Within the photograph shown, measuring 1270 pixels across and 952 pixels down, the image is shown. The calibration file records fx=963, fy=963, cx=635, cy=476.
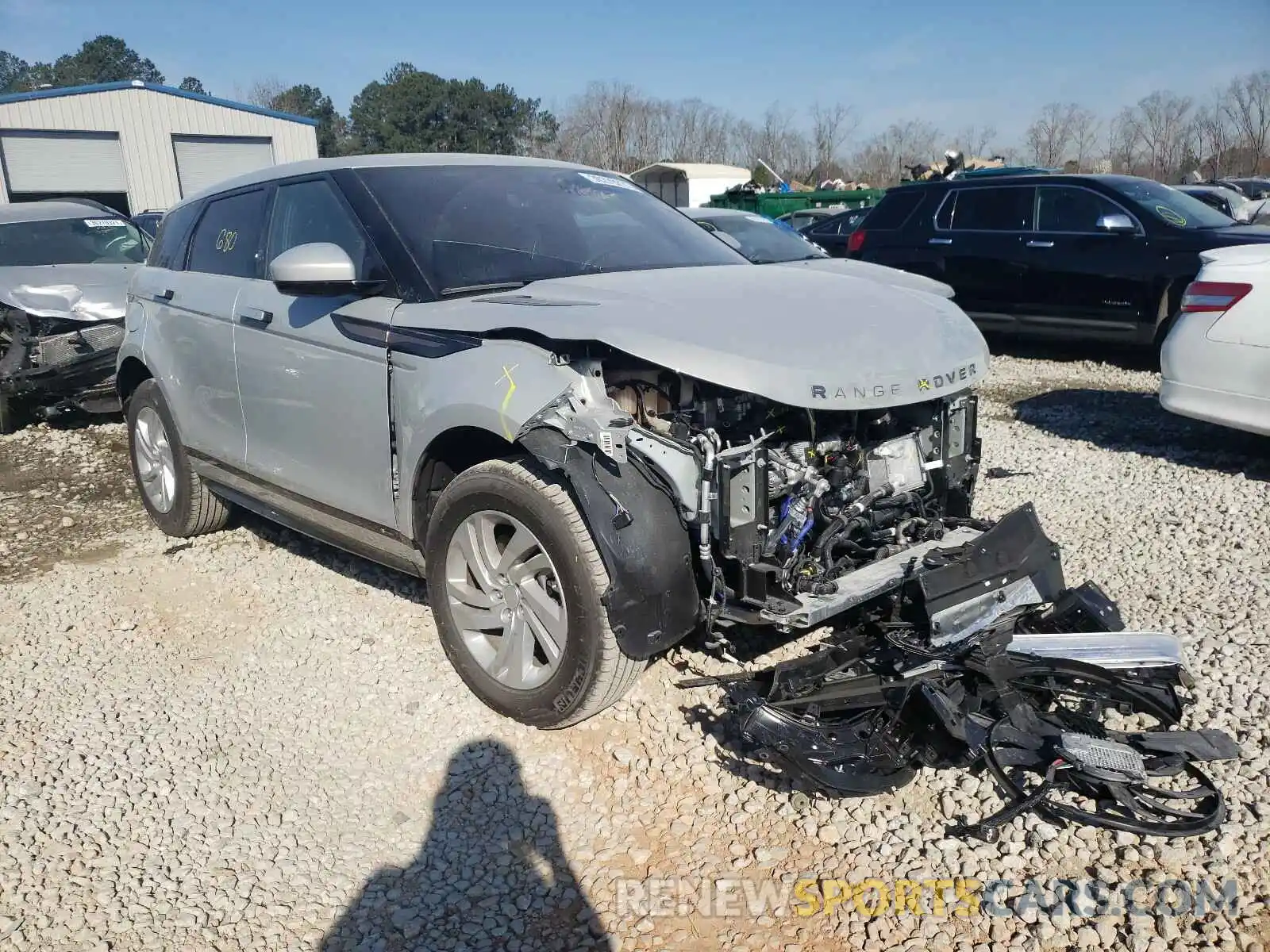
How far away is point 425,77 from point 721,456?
49.2 m

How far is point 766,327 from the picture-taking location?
3.05m

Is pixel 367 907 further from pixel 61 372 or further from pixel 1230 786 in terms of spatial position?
pixel 61 372

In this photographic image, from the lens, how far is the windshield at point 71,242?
880 centimetres

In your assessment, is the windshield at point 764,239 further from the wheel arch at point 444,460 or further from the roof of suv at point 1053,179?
the wheel arch at point 444,460

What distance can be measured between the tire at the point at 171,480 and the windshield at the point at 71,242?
4343 millimetres

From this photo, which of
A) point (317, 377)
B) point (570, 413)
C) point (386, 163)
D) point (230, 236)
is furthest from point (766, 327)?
point (230, 236)

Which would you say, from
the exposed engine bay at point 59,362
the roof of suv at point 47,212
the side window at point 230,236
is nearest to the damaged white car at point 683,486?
the side window at point 230,236

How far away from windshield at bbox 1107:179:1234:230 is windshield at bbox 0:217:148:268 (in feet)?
30.7

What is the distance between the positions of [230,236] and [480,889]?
11.1 feet

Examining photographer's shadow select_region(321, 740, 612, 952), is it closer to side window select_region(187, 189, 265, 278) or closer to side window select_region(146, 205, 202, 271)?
side window select_region(187, 189, 265, 278)

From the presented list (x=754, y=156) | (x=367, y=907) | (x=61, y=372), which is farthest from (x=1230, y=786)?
(x=754, y=156)

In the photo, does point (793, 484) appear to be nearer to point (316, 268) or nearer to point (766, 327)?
point (766, 327)

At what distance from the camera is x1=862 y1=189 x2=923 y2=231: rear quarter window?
10.1 meters

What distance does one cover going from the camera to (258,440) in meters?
4.24
